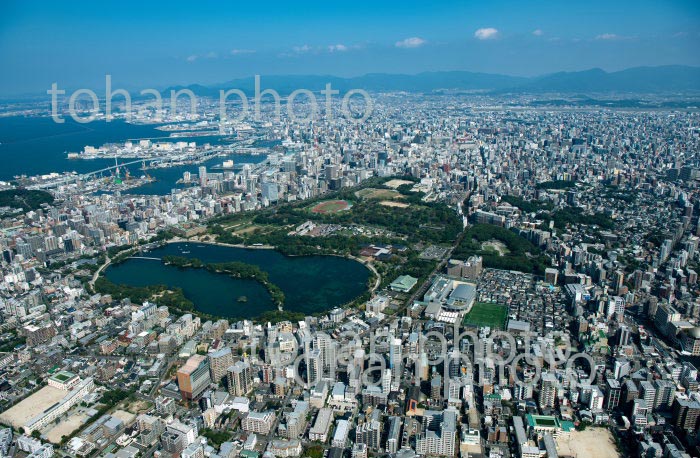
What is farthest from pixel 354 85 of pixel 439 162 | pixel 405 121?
pixel 439 162

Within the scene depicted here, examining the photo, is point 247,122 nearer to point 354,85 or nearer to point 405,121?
point 405,121

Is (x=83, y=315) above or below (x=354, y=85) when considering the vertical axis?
below

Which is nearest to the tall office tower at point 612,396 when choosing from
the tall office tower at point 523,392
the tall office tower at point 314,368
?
the tall office tower at point 523,392

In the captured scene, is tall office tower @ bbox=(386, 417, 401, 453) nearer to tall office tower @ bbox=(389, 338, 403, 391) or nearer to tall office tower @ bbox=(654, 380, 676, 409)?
tall office tower @ bbox=(389, 338, 403, 391)

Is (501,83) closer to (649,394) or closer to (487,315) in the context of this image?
(487,315)

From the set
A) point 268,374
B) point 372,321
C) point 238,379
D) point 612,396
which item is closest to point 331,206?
point 372,321

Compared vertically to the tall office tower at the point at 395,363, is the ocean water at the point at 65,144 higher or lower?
higher

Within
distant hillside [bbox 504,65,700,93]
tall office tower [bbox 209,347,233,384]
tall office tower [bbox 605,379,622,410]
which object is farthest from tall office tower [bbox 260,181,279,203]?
distant hillside [bbox 504,65,700,93]

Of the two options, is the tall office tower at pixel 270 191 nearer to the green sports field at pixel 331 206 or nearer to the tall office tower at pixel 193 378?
the green sports field at pixel 331 206
